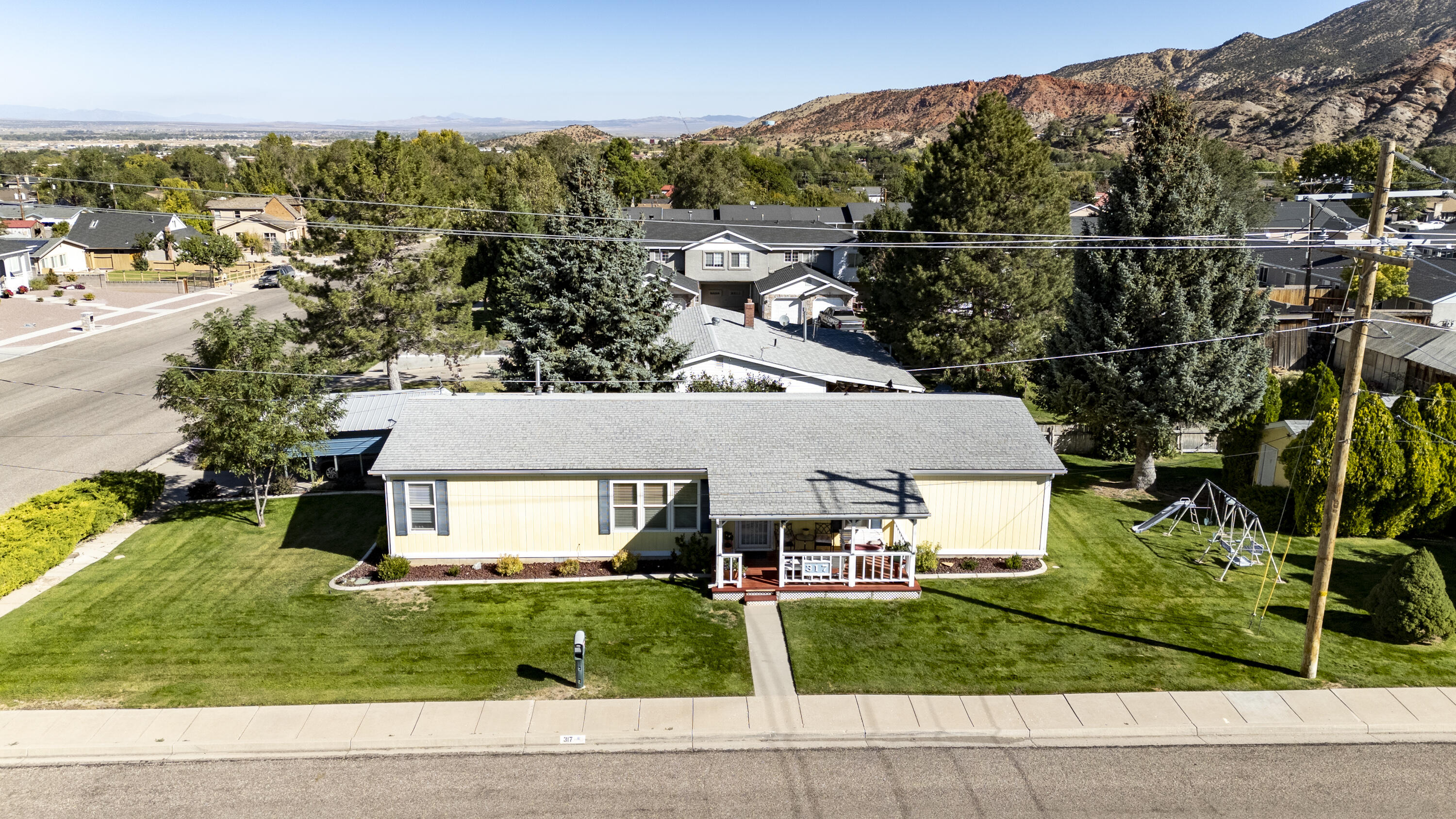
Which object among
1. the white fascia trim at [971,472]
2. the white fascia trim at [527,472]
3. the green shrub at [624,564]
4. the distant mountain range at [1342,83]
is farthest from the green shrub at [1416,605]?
the distant mountain range at [1342,83]

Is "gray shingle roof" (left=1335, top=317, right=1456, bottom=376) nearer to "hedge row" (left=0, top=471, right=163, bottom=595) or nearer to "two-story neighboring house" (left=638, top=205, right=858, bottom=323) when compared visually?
"two-story neighboring house" (left=638, top=205, right=858, bottom=323)

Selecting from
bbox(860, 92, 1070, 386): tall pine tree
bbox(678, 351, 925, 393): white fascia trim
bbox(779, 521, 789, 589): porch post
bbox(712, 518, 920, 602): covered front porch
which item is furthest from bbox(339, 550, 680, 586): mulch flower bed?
bbox(860, 92, 1070, 386): tall pine tree

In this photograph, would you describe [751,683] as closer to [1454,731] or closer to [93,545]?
[1454,731]

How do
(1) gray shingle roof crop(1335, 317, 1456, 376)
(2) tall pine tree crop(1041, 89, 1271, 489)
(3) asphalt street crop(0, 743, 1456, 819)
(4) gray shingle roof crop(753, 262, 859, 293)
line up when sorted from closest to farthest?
(3) asphalt street crop(0, 743, 1456, 819) < (2) tall pine tree crop(1041, 89, 1271, 489) < (1) gray shingle roof crop(1335, 317, 1456, 376) < (4) gray shingle roof crop(753, 262, 859, 293)

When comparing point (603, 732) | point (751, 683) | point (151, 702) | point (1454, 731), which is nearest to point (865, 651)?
point (751, 683)

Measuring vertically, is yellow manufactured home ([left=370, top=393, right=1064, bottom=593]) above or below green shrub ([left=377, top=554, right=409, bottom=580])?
above

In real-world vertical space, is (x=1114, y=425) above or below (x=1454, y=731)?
above
